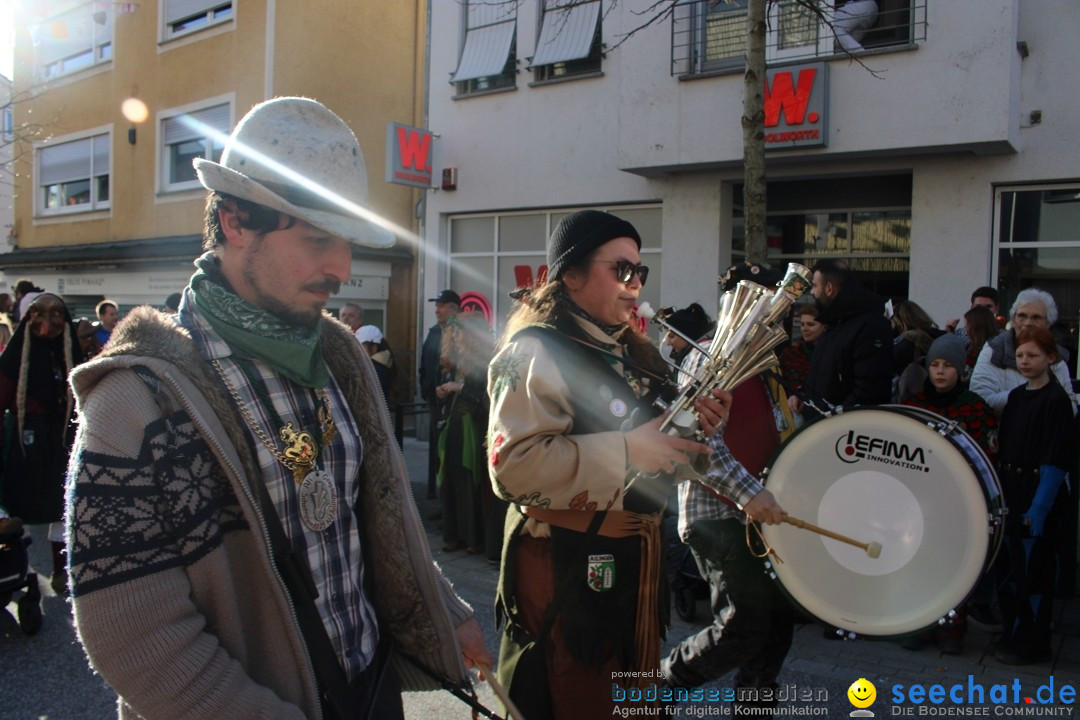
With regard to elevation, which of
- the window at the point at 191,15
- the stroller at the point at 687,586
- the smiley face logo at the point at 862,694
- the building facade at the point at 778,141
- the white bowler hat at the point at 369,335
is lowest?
the smiley face logo at the point at 862,694

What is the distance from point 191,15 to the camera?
55.6ft

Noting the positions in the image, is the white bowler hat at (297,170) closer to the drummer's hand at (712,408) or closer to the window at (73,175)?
the drummer's hand at (712,408)

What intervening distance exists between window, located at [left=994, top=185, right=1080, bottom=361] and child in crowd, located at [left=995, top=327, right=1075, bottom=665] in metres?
4.51

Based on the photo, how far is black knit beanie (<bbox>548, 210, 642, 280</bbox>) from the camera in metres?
2.70

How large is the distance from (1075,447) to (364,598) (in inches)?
185

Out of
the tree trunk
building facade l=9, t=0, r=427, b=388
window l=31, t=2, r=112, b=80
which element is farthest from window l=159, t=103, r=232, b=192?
the tree trunk

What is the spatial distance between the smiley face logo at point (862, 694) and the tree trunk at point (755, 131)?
3.28 m

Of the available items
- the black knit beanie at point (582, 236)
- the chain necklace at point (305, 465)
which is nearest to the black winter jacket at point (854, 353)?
the black knit beanie at point (582, 236)

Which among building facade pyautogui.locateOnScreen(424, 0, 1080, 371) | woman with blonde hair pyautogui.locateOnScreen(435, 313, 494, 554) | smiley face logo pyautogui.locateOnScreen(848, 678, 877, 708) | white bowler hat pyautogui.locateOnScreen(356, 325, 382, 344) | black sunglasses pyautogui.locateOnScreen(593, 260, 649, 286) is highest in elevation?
building facade pyautogui.locateOnScreen(424, 0, 1080, 371)

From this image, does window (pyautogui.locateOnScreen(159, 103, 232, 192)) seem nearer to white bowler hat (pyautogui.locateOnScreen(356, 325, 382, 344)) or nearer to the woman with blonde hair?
white bowler hat (pyautogui.locateOnScreen(356, 325, 382, 344))

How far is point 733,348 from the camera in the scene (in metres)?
2.52

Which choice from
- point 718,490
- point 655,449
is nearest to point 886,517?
point 718,490

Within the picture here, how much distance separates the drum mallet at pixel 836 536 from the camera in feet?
9.40

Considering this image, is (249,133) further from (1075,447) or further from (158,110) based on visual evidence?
(158,110)
